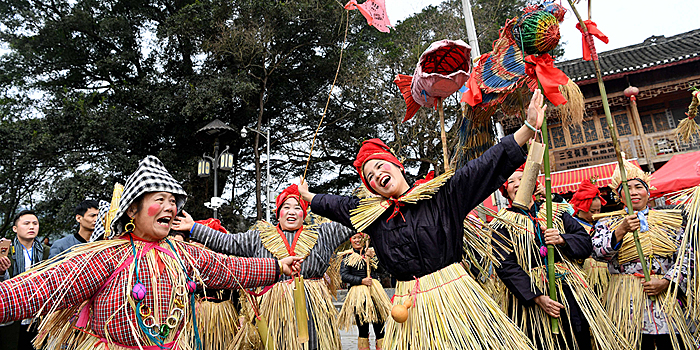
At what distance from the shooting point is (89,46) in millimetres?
15258

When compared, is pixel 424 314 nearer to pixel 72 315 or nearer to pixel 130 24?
pixel 72 315

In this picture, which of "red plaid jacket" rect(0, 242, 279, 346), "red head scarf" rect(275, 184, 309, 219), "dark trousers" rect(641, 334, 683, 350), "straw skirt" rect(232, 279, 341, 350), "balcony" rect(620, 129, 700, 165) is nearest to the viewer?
"red plaid jacket" rect(0, 242, 279, 346)

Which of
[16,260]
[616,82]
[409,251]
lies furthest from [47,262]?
[616,82]

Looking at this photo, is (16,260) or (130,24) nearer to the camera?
(16,260)

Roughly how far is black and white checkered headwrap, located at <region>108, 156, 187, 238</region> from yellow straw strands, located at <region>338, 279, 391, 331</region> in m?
3.46

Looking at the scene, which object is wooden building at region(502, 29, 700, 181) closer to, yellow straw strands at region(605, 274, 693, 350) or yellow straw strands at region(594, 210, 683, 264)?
yellow straw strands at region(594, 210, 683, 264)

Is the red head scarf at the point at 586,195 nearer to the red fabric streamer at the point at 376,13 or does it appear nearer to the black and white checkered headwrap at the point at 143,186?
the red fabric streamer at the point at 376,13

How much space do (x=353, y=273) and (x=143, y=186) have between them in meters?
3.92

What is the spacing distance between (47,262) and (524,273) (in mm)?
2557

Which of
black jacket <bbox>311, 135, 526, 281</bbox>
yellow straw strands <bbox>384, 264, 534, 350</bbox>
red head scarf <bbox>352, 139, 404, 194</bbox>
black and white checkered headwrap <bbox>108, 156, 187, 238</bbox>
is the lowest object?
yellow straw strands <bbox>384, 264, 534, 350</bbox>

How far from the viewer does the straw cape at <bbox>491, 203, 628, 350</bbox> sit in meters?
2.43

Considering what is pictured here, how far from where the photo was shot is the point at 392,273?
2.07m

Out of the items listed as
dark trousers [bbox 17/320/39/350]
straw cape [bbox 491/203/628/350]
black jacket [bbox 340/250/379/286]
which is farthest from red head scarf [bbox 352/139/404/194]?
dark trousers [bbox 17/320/39/350]

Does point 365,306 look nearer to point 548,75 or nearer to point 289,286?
point 289,286
